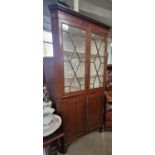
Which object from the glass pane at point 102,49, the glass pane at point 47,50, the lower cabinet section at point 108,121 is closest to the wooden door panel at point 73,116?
the lower cabinet section at point 108,121

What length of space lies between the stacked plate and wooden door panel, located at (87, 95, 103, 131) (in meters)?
0.70

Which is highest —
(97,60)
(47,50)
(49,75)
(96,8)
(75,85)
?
(96,8)

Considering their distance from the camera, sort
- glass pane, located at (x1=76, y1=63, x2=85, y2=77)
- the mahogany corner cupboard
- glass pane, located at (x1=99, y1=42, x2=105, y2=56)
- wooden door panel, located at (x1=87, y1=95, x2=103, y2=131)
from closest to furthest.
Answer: the mahogany corner cupboard, glass pane, located at (x1=76, y1=63, x2=85, y2=77), wooden door panel, located at (x1=87, y1=95, x2=103, y2=131), glass pane, located at (x1=99, y1=42, x2=105, y2=56)

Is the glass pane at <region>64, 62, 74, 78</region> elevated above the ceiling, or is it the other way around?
the ceiling

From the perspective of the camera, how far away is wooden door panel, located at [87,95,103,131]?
94.8 inches

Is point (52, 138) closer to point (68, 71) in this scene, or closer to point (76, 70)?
point (68, 71)

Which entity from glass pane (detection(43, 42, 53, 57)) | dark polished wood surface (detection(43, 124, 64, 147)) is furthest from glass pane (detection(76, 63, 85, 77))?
dark polished wood surface (detection(43, 124, 64, 147))

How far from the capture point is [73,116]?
2133 millimetres

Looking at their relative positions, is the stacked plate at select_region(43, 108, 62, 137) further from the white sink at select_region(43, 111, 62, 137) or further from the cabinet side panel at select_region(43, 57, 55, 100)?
the cabinet side panel at select_region(43, 57, 55, 100)

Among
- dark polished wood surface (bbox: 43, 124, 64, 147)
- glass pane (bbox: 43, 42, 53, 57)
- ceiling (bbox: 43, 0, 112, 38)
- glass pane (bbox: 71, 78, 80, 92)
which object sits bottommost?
dark polished wood surface (bbox: 43, 124, 64, 147)

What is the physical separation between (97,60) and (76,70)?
20.5 inches

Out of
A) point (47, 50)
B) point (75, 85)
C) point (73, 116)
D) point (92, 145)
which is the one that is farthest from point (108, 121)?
point (47, 50)
